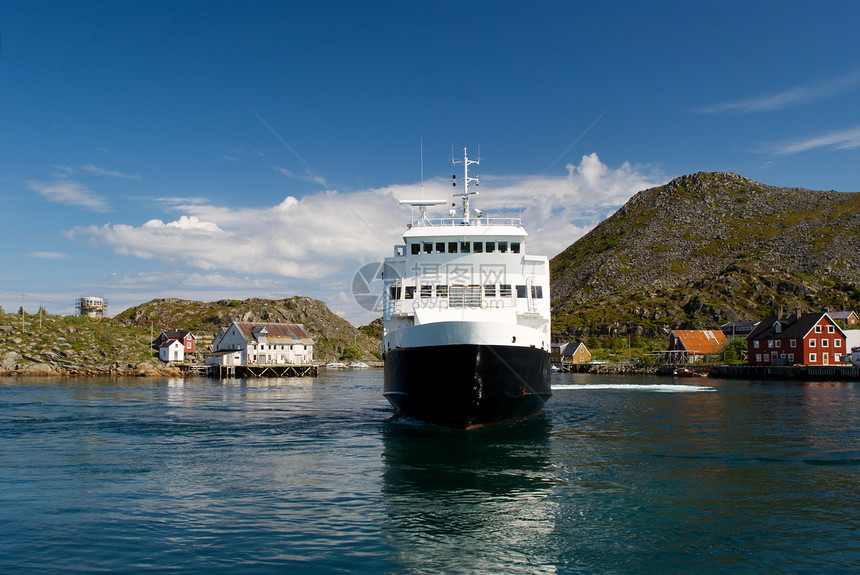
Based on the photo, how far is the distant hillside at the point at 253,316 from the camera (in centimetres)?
17125

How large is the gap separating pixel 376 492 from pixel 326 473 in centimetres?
276

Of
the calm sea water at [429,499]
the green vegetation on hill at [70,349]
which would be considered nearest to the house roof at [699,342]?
the calm sea water at [429,499]

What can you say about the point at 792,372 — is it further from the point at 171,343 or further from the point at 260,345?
the point at 171,343

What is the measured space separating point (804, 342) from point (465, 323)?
78682mm

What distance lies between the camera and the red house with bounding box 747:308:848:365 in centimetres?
8019

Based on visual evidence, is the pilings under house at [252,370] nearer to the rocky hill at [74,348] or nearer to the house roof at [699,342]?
the rocky hill at [74,348]

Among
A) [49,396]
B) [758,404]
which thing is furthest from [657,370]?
[49,396]

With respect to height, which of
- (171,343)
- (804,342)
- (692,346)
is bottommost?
(692,346)

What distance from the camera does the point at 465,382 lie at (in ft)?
67.4

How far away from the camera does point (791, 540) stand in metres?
11.0

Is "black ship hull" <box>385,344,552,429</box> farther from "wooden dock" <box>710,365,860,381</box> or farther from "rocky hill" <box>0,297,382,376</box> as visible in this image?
"rocky hill" <box>0,297,382,376</box>

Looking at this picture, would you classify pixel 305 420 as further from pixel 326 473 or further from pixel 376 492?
pixel 376 492

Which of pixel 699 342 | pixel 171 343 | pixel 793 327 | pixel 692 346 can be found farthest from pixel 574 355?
pixel 171 343

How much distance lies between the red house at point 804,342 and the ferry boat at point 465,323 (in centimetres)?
6972
